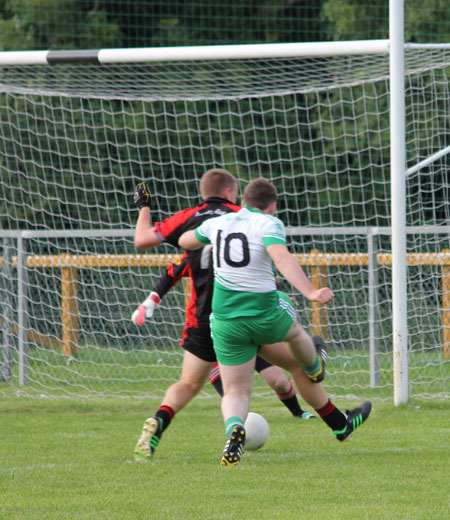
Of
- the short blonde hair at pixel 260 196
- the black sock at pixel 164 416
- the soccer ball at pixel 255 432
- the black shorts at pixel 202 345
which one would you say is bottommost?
the soccer ball at pixel 255 432

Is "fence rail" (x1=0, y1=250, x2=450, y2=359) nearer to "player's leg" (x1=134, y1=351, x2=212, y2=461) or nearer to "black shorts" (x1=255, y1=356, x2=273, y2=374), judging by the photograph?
"black shorts" (x1=255, y1=356, x2=273, y2=374)

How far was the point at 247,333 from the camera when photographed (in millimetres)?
5711

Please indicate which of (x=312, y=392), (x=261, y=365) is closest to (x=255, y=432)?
(x=312, y=392)

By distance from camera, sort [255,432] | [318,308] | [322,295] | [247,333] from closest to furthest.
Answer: [322,295] < [247,333] < [255,432] < [318,308]

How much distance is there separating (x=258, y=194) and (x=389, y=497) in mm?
1980

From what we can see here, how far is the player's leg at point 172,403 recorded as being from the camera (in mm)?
5961

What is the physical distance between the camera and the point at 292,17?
19.2m

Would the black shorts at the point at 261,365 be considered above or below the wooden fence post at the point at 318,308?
above

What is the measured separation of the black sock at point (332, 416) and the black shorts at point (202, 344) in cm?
76

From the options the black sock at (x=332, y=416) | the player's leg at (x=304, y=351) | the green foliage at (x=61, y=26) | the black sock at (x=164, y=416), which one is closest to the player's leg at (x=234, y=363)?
the player's leg at (x=304, y=351)

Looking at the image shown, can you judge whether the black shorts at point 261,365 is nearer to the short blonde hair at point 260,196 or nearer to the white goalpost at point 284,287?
the white goalpost at point 284,287

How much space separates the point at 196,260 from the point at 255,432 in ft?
3.79

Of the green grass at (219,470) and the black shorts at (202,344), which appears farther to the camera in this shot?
the black shorts at (202,344)

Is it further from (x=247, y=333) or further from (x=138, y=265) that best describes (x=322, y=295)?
(x=138, y=265)
